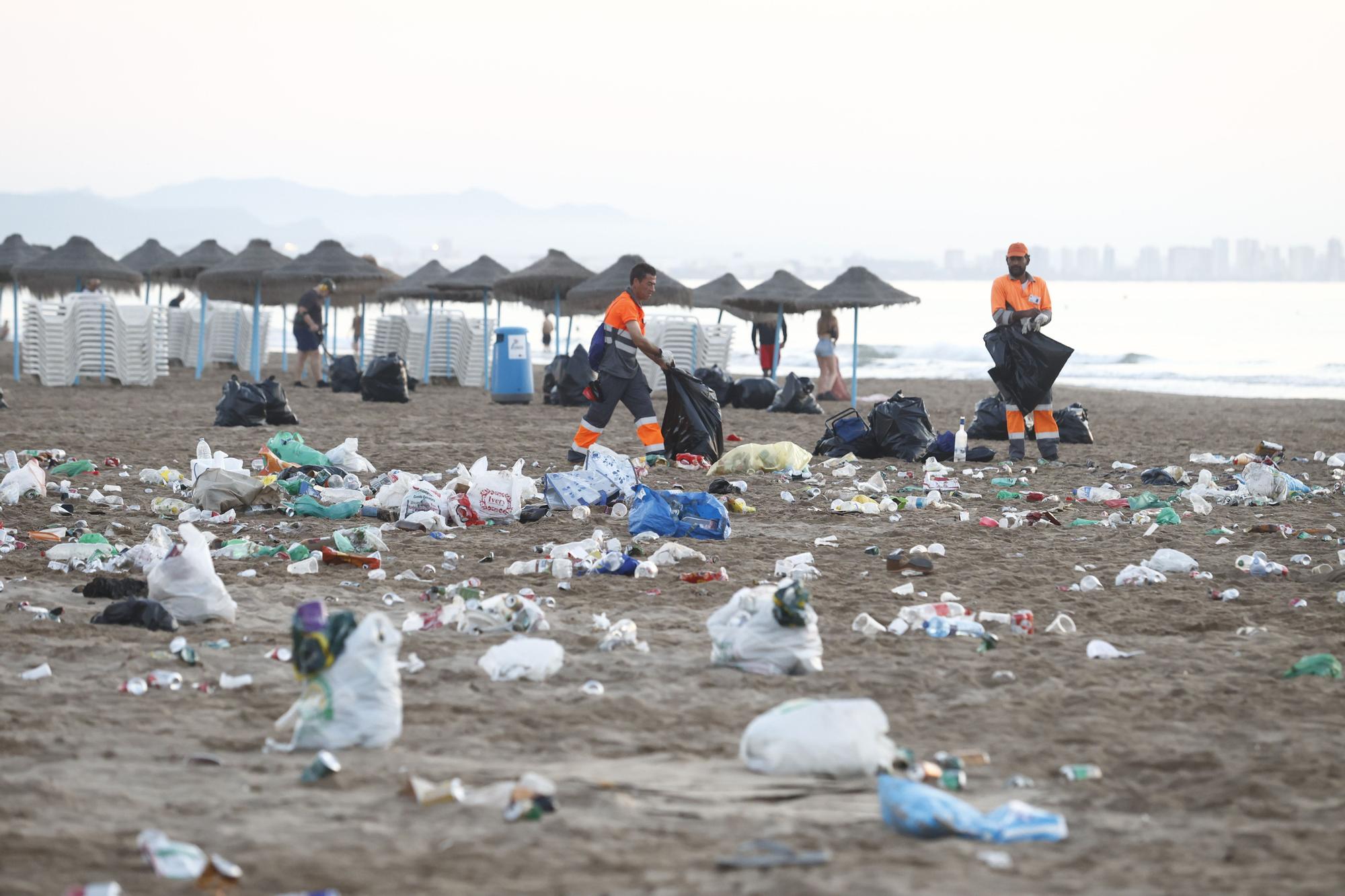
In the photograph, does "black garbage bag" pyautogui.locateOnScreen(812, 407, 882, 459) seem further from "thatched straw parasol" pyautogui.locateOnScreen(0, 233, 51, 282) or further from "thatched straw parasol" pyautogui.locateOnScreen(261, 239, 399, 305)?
"thatched straw parasol" pyautogui.locateOnScreen(0, 233, 51, 282)

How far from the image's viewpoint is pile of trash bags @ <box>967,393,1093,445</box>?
12.1m

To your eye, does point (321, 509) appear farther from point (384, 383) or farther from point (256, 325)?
point (256, 325)

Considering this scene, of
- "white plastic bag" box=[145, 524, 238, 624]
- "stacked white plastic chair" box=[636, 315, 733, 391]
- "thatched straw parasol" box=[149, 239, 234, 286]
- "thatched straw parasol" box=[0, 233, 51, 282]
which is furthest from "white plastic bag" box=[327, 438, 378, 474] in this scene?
"thatched straw parasol" box=[149, 239, 234, 286]

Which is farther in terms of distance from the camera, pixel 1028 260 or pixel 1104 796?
pixel 1028 260

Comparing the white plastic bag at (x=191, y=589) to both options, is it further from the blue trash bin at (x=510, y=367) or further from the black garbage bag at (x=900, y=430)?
the blue trash bin at (x=510, y=367)

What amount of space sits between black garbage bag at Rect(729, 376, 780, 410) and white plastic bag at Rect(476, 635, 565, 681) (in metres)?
12.3

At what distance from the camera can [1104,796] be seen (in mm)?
3146

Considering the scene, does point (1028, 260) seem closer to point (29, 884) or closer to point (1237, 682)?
point (1237, 682)

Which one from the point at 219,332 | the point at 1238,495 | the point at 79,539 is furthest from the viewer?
the point at 219,332

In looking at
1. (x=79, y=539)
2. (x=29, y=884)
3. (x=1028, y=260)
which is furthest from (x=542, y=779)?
(x=1028, y=260)

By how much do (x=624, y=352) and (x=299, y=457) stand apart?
7.66 ft

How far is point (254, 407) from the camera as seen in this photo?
12688mm

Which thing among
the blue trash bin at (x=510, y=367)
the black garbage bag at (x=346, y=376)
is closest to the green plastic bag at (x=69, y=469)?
the blue trash bin at (x=510, y=367)

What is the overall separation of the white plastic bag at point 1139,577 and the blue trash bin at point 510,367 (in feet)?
40.1
